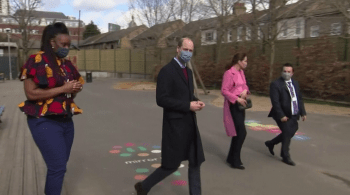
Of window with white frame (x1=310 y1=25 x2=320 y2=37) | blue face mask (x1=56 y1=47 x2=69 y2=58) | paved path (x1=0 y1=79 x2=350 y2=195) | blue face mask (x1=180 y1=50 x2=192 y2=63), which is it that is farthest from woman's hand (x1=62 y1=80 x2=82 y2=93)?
window with white frame (x1=310 y1=25 x2=320 y2=37)

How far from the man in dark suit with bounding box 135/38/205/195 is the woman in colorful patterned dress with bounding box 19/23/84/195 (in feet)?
2.85

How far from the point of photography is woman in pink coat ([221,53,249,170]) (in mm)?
4949

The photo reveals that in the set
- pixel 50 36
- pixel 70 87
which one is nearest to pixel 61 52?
pixel 50 36

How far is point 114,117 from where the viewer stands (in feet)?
30.9

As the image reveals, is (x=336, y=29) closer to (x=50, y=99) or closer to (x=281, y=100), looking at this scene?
(x=281, y=100)

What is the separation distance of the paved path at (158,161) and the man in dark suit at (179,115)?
780 mm

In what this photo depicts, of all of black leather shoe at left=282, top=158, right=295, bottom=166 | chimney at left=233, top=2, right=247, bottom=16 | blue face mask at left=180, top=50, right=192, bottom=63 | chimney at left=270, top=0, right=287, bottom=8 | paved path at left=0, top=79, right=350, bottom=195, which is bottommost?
paved path at left=0, top=79, right=350, bottom=195

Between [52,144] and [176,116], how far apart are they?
1.21m

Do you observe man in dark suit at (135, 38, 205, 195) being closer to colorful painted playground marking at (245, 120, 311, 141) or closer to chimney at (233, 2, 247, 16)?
colorful painted playground marking at (245, 120, 311, 141)

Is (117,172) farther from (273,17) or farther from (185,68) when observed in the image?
(273,17)

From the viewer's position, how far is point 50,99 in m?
2.96

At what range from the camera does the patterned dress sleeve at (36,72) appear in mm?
2881

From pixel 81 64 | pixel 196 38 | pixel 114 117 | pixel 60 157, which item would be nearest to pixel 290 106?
pixel 60 157

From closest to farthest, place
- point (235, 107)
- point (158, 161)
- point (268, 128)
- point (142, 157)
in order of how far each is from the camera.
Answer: point (235, 107), point (158, 161), point (142, 157), point (268, 128)
